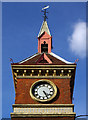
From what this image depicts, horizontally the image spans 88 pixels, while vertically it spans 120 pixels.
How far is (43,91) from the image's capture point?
3300 cm

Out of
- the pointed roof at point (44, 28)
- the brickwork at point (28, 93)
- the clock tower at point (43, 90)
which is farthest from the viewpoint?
the pointed roof at point (44, 28)

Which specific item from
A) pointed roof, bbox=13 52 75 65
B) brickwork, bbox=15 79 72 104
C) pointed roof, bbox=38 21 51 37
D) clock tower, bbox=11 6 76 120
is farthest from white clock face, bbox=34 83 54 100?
pointed roof, bbox=38 21 51 37

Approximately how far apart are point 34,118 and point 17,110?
5.08ft

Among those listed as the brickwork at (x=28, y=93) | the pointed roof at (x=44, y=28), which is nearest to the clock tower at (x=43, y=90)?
the brickwork at (x=28, y=93)

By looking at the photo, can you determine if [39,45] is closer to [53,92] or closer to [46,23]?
[46,23]

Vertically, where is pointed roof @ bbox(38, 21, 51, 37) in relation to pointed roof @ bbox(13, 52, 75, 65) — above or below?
above

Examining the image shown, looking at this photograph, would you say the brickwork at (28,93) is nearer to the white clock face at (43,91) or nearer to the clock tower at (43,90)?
the clock tower at (43,90)

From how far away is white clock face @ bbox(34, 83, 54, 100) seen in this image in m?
Answer: 32.7

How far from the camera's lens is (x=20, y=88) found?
33.2m

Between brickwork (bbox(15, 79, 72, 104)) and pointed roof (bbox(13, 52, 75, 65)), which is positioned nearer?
brickwork (bbox(15, 79, 72, 104))

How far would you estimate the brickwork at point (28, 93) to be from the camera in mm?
32438

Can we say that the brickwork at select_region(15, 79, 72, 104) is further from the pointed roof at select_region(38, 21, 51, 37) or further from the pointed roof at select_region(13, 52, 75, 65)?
the pointed roof at select_region(38, 21, 51, 37)

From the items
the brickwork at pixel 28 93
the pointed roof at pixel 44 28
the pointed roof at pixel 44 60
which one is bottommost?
the brickwork at pixel 28 93

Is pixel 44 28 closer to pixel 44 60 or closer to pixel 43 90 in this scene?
pixel 44 60
